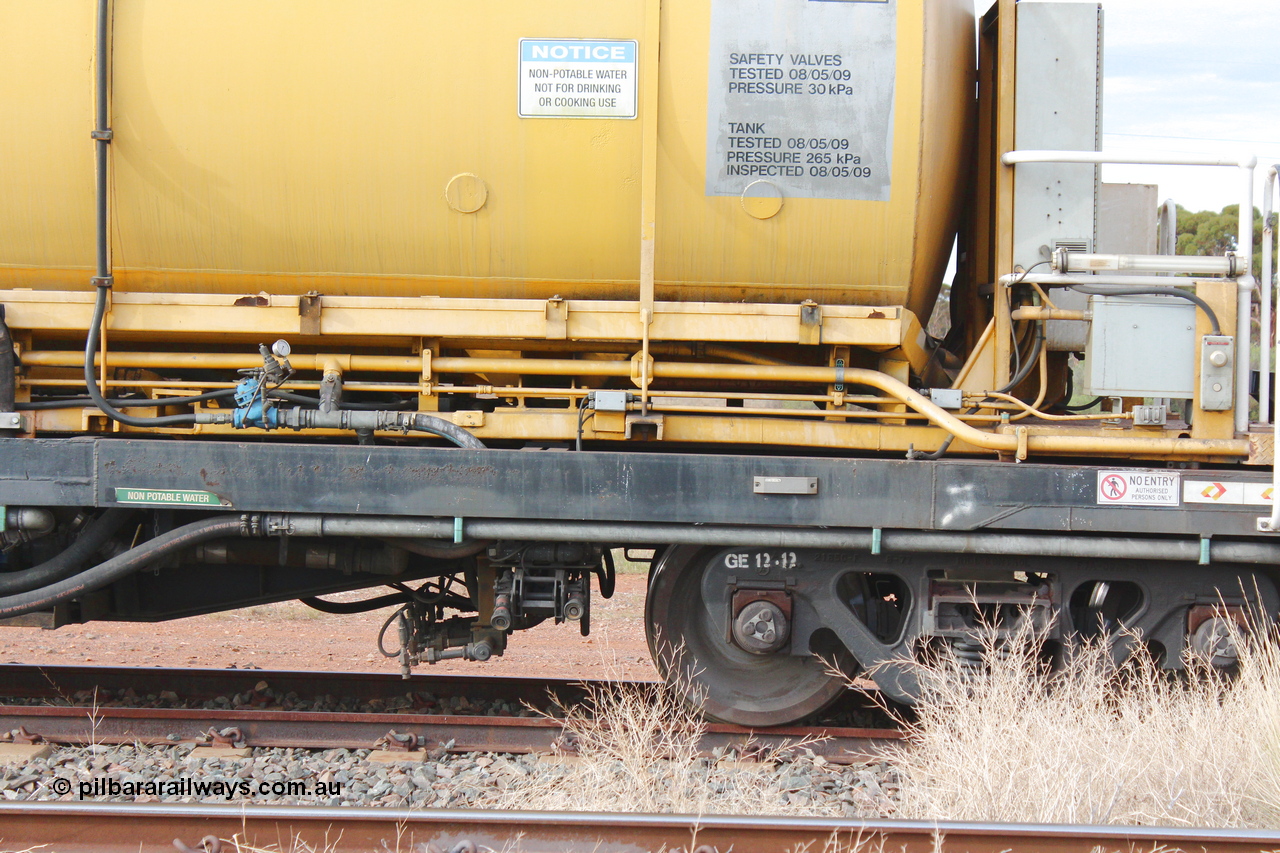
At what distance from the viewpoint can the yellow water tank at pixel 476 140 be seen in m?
3.91

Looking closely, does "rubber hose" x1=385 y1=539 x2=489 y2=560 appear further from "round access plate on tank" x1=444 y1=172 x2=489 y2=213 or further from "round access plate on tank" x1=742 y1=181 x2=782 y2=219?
"round access plate on tank" x1=742 y1=181 x2=782 y2=219

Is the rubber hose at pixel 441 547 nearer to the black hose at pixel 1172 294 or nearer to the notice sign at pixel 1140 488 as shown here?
the notice sign at pixel 1140 488

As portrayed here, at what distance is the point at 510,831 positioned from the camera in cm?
319

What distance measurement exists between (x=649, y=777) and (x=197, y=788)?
1855mm

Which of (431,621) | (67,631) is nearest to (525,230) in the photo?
(431,621)

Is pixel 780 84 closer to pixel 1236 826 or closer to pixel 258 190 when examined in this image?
pixel 258 190

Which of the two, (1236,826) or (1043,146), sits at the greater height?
(1043,146)

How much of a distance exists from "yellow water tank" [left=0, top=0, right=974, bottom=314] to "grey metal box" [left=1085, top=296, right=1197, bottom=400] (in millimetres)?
874

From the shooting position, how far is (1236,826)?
135 inches

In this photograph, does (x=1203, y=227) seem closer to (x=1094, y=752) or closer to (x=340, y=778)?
(x=1094, y=752)

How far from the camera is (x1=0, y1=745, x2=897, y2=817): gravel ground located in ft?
12.4

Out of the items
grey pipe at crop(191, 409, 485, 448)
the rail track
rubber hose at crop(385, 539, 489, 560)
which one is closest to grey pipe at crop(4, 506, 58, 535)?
grey pipe at crop(191, 409, 485, 448)

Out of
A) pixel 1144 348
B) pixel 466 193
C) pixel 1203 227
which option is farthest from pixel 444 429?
pixel 1203 227

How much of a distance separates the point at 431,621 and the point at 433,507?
1080mm
